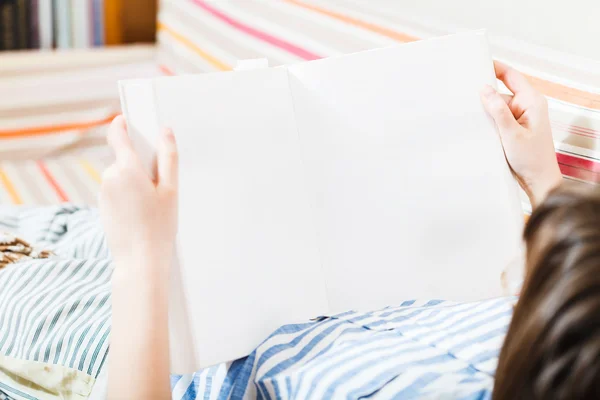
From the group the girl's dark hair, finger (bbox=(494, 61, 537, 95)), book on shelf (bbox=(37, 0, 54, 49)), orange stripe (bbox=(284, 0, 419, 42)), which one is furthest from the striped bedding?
book on shelf (bbox=(37, 0, 54, 49))

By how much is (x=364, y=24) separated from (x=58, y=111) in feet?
2.84

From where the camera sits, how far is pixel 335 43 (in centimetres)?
111

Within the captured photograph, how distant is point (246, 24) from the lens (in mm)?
1319

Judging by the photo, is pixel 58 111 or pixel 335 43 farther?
pixel 58 111

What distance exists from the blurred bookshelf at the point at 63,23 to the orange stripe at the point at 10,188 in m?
0.38

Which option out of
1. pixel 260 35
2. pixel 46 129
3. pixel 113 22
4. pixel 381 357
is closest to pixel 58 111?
pixel 46 129

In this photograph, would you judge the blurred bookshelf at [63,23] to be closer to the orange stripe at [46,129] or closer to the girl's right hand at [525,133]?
the orange stripe at [46,129]

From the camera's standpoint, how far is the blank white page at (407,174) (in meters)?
0.58

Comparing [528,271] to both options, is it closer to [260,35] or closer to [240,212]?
[240,212]

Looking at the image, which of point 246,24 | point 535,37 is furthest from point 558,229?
point 246,24

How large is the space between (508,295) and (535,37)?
0.38m

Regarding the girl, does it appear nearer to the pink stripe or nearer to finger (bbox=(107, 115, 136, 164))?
finger (bbox=(107, 115, 136, 164))

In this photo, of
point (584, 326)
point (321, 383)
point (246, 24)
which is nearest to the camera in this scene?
point (584, 326)

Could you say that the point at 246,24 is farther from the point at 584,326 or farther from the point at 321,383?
the point at 584,326
